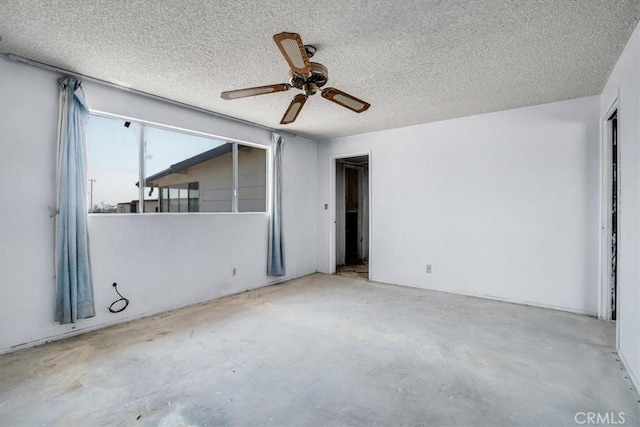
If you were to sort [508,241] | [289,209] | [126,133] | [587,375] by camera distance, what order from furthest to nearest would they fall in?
[289,209] < [508,241] < [126,133] < [587,375]

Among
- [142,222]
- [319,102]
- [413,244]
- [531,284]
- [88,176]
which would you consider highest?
[319,102]

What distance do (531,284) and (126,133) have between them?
196 inches

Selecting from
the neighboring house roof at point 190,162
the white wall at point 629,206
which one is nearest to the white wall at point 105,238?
the neighboring house roof at point 190,162

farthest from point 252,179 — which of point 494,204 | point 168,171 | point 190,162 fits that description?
point 494,204

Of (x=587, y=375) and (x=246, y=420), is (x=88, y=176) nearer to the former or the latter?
(x=246, y=420)

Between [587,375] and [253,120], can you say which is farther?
[253,120]

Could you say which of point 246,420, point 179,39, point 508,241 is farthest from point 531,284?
point 179,39

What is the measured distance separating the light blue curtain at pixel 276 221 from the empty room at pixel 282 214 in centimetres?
3

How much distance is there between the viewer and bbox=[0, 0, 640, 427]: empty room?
1.95 m

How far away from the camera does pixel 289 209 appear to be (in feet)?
17.1

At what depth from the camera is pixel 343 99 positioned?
256cm

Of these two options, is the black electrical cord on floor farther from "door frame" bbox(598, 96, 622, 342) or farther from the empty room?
"door frame" bbox(598, 96, 622, 342)

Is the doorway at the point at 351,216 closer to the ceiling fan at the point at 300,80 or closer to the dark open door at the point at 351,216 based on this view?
the dark open door at the point at 351,216
